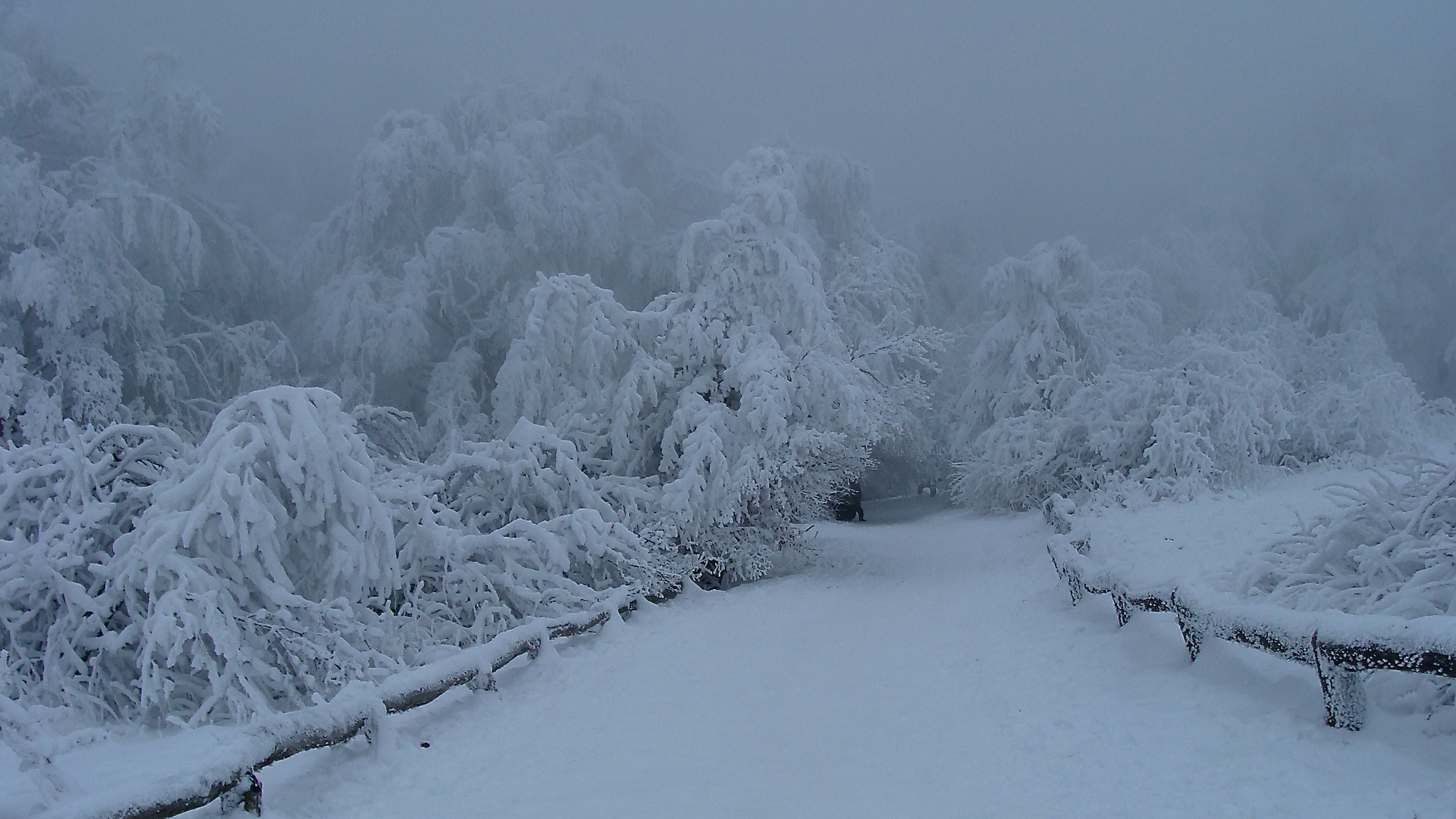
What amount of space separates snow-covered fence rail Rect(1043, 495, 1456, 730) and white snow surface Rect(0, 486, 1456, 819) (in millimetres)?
172

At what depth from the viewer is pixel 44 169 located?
60.6ft

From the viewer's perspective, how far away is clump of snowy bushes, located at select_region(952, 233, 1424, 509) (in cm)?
1669

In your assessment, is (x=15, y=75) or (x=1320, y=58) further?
(x=1320, y=58)

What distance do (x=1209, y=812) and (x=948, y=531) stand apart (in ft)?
54.6

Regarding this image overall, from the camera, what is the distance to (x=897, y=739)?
581cm

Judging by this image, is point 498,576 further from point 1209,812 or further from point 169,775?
point 1209,812

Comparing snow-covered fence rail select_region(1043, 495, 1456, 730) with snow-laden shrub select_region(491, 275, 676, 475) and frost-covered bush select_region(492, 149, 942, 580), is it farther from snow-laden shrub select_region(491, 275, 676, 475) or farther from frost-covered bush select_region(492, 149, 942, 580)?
snow-laden shrub select_region(491, 275, 676, 475)

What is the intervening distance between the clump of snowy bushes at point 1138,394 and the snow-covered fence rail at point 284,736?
42.7ft

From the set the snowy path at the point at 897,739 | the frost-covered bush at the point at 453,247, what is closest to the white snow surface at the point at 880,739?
the snowy path at the point at 897,739

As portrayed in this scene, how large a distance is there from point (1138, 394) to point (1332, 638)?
15.0 m

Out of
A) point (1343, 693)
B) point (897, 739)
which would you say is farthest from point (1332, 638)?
point (897, 739)

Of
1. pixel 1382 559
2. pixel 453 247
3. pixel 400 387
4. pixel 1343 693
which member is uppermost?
pixel 453 247

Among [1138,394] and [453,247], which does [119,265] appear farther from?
[1138,394]

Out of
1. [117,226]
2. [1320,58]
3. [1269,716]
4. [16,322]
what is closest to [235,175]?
[117,226]
